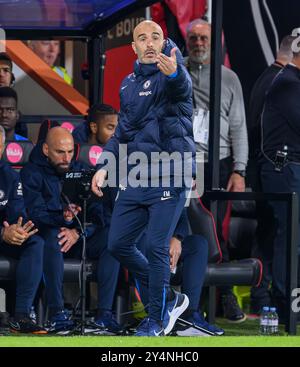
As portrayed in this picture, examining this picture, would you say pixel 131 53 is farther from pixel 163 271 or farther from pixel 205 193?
pixel 163 271

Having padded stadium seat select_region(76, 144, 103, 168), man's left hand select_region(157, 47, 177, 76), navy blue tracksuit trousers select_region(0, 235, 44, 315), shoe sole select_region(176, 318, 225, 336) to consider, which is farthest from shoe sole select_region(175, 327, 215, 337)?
man's left hand select_region(157, 47, 177, 76)

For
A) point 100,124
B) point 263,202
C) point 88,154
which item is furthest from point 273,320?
point 100,124

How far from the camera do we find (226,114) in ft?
38.6

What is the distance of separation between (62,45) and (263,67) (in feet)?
11.9

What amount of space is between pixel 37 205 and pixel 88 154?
80 centimetres

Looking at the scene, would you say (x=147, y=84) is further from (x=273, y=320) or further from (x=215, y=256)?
(x=273, y=320)

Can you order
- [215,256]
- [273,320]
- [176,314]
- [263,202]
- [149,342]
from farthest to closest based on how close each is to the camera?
[263,202] → [215,256] → [273,320] → [176,314] → [149,342]

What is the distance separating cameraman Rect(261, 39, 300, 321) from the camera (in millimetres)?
11281

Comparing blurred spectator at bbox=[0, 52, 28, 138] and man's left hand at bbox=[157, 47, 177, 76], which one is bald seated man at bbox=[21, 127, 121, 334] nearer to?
blurred spectator at bbox=[0, 52, 28, 138]

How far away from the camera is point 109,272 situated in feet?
33.9

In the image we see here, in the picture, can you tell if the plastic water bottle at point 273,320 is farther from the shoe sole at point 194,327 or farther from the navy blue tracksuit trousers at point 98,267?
the navy blue tracksuit trousers at point 98,267

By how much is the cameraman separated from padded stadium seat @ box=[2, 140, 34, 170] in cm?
193

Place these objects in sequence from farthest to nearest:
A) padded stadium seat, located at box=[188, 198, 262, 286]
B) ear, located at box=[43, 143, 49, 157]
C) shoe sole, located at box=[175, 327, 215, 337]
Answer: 1. padded stadium seat, located at box=[188, 198, 262, 286]
2. ear, located at box=[43, 143, 49, 157]
3. shoe sole, located at box=[175, 327, 215, 337]
